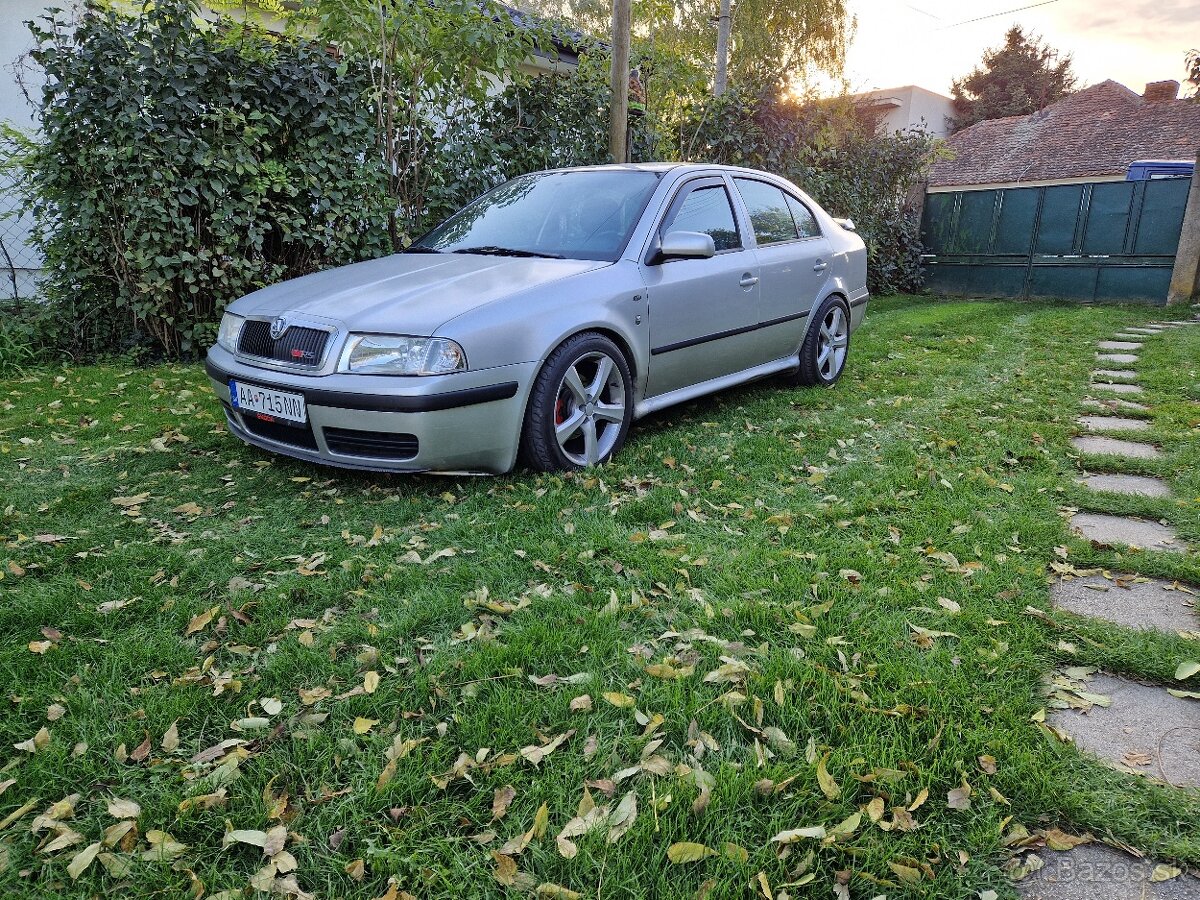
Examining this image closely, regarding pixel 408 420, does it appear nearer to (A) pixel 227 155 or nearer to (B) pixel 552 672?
(B) pixel 552 672

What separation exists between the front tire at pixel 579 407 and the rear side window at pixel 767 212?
1.72 metres

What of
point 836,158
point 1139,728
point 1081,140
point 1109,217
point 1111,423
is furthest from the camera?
point 1081,140

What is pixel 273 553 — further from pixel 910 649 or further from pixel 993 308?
pixel 993 308

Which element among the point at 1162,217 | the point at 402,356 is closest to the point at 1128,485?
the point at 402,356

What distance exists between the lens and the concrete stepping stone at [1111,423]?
4.88 meters

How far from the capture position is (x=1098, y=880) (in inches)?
62.9

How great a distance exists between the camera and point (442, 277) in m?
3.92

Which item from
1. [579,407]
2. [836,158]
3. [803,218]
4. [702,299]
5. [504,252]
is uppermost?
[836,158]

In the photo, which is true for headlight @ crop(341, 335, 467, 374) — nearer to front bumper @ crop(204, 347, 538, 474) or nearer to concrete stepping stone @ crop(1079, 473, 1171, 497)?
front bumper @ crop(204, 347, 538, 474)

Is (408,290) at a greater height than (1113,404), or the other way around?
(408,290)

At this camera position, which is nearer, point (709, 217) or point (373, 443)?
point (373, 443)

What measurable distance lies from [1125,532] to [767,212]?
298cm

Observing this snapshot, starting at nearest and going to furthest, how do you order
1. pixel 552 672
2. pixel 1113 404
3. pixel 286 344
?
pixel 552 672
pixel 286 344
pixel 1113 404

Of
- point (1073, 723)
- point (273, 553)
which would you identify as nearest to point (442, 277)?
point (273, 553)
